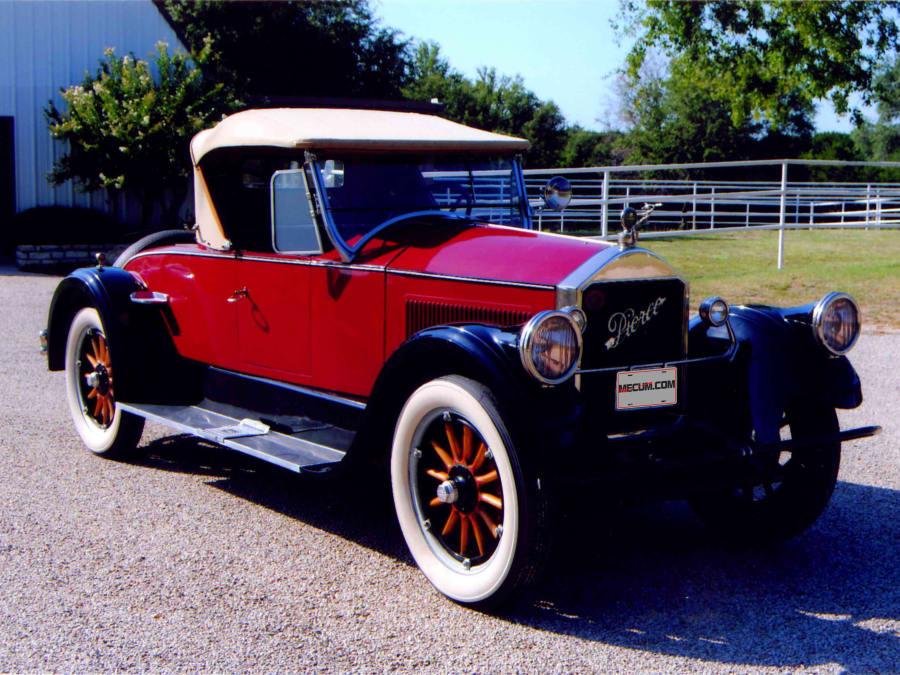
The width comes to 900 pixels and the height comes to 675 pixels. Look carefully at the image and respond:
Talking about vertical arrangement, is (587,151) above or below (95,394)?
above

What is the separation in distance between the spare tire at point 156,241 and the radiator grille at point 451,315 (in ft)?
7.58

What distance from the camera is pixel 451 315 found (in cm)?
409

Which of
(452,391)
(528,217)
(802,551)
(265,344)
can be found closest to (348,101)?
(528,217)

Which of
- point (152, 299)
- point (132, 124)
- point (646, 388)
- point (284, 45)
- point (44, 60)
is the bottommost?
point (646, 388)

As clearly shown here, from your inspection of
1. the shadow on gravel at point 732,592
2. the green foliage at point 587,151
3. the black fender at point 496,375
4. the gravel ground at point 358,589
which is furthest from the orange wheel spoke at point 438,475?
the green foliage at point 587,151

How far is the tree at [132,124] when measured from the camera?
1827 cm

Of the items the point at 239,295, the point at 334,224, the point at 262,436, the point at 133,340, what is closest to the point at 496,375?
the point at 334,224

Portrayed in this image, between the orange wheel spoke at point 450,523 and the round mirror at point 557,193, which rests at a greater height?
the round mirror at point 557,193

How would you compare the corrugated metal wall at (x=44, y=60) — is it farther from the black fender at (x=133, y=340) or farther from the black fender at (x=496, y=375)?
the black fender at (x=496, y=375)

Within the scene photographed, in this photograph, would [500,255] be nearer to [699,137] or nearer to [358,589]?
[358,589]

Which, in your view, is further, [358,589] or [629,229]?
[629,229]

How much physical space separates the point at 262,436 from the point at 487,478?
149 cm

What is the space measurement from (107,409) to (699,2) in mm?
17810

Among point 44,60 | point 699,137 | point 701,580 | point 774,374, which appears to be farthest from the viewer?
point 699,137
